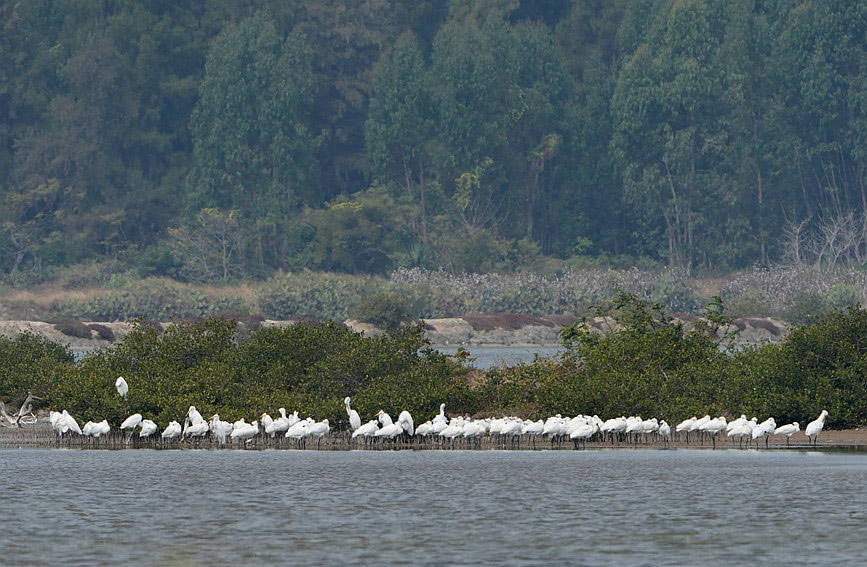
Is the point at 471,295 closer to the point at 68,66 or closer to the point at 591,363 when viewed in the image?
the point at 68,66

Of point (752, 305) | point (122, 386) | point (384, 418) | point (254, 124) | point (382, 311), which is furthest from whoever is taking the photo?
point (254, 124)

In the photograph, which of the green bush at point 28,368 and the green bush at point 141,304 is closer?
the green bush at point 28,368

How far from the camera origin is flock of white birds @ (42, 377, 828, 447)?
4278 centimetres

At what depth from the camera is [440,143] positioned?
5290 inches

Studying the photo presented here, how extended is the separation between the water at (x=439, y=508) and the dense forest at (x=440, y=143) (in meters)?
89.9

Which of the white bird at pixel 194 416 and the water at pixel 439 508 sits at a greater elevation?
the white bird at pixel 194 416

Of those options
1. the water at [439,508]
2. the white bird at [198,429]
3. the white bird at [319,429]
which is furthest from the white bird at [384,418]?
the white bird at [198,429]

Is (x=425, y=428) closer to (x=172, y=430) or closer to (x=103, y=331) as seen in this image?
(x=172, y=430)

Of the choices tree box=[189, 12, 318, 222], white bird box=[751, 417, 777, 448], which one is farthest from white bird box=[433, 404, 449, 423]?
tree box=[189, 12, 318, 222]

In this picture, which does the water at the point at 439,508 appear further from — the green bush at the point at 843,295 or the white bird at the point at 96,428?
the green bush at the point at 843,295

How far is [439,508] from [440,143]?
105 metres

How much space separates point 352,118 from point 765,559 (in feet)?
401

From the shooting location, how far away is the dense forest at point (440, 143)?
425ft

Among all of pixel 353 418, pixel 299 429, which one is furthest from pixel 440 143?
pixel 299 429
